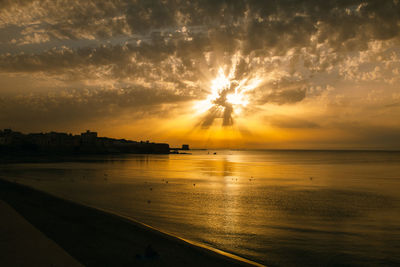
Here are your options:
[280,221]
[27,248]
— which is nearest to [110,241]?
[27,248]

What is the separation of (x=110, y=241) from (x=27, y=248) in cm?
281

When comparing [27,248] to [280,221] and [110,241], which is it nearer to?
[110,241]

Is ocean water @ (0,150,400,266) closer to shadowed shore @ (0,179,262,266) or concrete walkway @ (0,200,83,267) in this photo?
shadowed shore @ (0,179,262,266)

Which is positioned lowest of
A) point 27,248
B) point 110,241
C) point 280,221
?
point 280,221

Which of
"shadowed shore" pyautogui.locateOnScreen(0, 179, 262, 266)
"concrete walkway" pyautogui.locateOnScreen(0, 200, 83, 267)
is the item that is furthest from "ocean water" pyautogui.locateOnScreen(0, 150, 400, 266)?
"concrete walkway" pyautogui.locateOnScreen(0, 200, 83, 267)

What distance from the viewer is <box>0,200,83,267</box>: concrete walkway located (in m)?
8.50

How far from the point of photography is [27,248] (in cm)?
959

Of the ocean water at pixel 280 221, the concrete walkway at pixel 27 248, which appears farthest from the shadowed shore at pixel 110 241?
the ocean water at pixel 280 221

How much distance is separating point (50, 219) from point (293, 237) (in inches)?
473

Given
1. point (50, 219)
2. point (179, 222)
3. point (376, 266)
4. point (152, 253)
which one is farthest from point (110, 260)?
point (376, 266)

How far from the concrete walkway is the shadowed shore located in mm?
371

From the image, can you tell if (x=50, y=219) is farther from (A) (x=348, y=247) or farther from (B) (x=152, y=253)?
(A) (x=348, y=247)

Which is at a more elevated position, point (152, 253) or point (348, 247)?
point (152, 253)

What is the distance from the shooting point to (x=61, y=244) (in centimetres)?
1043
